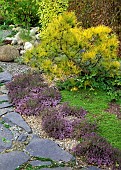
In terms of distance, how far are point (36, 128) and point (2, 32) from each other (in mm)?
4258

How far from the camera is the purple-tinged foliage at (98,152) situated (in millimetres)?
3139

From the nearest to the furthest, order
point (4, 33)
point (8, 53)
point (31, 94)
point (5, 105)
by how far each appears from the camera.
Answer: point (5, 105), point (31, 94), point (8, 53), point (4, 33)

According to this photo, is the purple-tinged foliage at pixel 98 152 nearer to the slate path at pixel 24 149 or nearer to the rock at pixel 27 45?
the slate path at pixel 24 149

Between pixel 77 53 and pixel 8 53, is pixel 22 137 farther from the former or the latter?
pixel 8 53

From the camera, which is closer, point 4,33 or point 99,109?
point 99,109

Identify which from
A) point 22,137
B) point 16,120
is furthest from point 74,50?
point 22,137

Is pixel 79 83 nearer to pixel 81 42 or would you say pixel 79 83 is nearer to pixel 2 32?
pixel 81 42

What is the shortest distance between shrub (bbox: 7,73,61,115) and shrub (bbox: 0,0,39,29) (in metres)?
2.88

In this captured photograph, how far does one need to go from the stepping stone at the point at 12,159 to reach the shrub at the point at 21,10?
4.60 m

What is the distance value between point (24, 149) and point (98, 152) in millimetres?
697

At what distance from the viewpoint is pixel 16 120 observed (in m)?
3.91

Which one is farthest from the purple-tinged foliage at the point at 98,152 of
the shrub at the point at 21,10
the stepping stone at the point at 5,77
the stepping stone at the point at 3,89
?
the shrub at the point at 21,10

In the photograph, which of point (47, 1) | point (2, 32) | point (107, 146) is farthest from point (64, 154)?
point (2, 32)

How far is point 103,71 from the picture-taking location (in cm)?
459
